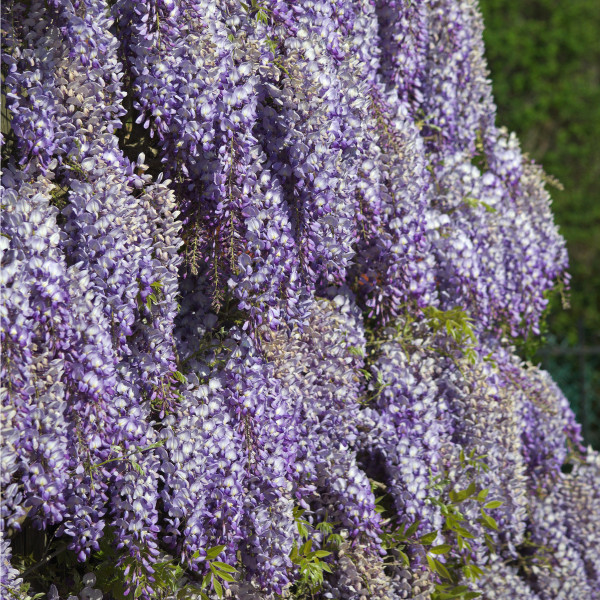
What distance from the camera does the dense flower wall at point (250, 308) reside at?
2064 mm

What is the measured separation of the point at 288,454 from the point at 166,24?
51.4 inches

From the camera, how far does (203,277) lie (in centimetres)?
251

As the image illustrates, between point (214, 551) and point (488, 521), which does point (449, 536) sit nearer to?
point (488, 521)

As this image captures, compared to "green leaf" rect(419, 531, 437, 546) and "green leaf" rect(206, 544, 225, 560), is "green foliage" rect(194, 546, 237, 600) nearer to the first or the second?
"green leaf" rect(206, 544, 225, 560)

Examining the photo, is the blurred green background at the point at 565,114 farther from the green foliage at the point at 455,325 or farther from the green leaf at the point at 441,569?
the green leaf at the point at 441,569

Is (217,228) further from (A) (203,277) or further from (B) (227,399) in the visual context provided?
(B) (227,399)

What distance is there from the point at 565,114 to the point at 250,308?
588 cm

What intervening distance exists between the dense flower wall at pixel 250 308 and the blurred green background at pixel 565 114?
13.6 ft

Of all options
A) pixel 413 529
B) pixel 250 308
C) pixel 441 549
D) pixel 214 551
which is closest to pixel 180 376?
pixel 250 308

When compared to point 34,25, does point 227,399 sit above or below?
below

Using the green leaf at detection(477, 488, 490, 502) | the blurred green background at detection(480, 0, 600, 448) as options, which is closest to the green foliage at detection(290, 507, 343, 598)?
the green leaf at detection(477, 488, 490, 502)

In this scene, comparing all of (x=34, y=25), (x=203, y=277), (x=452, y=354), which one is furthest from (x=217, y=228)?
(x=452, y=354)

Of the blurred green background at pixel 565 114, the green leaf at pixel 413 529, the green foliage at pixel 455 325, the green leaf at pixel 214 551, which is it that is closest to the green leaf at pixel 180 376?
the green leaf at pixel 214 551

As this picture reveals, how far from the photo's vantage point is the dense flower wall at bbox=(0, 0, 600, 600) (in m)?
2.06
